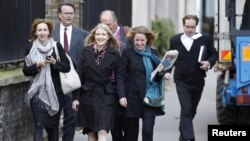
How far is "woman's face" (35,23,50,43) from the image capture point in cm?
973

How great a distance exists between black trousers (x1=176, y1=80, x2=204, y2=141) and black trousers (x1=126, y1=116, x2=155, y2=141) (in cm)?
159

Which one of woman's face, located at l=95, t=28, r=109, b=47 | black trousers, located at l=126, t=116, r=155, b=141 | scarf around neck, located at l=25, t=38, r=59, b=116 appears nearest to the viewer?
woman's face, located at l=95, t=28, r=109, b=47

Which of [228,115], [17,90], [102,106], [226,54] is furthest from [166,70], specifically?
[228,115]

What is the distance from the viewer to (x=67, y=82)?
9.59 meters

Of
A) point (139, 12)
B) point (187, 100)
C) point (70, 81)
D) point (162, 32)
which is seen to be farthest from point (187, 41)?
point (162, 32)

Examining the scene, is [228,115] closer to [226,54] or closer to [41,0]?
[226,54]

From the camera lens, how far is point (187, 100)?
37.4 ft

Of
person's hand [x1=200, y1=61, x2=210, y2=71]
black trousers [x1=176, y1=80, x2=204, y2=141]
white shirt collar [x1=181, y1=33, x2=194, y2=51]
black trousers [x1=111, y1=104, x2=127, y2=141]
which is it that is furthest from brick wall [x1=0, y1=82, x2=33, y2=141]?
person's hand [x1=200, y1=61, x2=210, y2=71]

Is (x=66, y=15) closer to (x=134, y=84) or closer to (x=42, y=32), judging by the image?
(x=42, y=32)

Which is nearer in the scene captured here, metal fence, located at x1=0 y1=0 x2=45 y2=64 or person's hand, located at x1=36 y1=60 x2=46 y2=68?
person's hand, located at x1=36 y1=60 x2=46 y2=68

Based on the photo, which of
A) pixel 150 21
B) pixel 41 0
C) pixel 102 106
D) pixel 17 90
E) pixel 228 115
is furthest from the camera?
pixel 150 21

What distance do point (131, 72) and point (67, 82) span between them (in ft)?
2.56

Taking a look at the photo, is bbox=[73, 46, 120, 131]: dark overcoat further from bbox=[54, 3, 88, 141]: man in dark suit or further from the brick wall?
bbox=[54, 3, 88, 141]: man in dark suit

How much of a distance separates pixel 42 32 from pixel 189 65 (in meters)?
2.46
